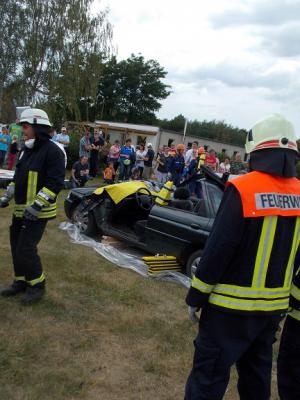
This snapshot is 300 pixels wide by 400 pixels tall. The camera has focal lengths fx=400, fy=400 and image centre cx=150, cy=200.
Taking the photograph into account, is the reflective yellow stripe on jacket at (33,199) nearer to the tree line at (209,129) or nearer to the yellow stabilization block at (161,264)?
the yellow stabilization block at (161,264)

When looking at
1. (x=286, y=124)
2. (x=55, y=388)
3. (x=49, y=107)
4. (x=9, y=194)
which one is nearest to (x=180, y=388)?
(x=55, y=388)

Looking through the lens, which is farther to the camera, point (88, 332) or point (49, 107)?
point (49, 107)

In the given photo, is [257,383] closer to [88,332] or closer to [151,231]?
[88,332]

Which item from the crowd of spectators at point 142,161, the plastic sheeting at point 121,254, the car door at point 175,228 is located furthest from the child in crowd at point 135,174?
the car door at point 175,228

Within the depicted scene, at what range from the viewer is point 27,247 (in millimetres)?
3891

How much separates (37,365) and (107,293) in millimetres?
1585

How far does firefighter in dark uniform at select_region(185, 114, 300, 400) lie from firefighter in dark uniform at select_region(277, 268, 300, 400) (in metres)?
0.37

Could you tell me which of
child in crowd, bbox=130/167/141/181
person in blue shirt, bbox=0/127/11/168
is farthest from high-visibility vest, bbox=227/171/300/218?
person in blue shirt, bbox=0/127/11/168

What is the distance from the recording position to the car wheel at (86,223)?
694 cm

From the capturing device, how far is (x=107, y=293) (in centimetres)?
462

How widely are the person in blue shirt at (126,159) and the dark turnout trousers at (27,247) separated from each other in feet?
32.0

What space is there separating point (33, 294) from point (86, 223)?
9.82 feet

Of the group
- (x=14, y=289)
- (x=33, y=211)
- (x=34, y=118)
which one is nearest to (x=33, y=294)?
(x=14, y=289)

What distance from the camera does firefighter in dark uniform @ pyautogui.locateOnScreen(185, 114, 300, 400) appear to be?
2.07 metres
